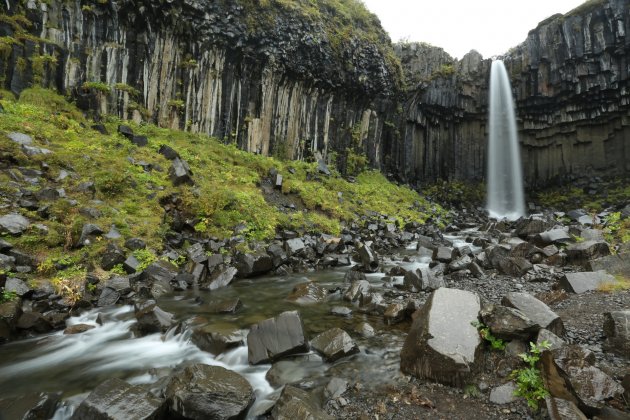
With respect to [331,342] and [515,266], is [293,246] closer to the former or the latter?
[515,266]

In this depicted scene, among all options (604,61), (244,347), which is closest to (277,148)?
(244,347)

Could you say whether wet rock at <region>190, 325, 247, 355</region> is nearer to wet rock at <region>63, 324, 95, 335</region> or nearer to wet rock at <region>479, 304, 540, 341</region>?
wet rock at <region>63, 324, 95, 335</region>

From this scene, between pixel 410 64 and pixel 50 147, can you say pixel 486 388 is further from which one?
pixel 410 64

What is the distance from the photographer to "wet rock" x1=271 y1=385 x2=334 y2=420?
11.8 feet

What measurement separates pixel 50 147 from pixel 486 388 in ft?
50.5

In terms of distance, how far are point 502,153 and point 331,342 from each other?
39.4 meters

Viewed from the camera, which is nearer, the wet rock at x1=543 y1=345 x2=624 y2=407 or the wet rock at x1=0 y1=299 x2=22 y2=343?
the wet rock at x1=543 y1=345 x2=624 y2=407

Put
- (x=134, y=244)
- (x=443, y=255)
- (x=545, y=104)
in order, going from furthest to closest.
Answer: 1. (x=545, y=104)
2. (x=443, y=255)
3. (x=134, y=244)

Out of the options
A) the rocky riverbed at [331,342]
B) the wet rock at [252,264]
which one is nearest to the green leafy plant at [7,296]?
the rocky riverbed at [331,342]

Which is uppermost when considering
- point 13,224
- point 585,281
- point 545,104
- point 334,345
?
point 545,104

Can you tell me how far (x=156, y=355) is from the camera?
5598 millimetres

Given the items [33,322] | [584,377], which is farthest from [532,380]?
[33,322]

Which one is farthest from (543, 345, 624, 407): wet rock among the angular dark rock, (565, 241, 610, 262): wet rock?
the angular dark rock

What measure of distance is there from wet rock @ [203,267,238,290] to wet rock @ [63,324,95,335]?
298 cm
